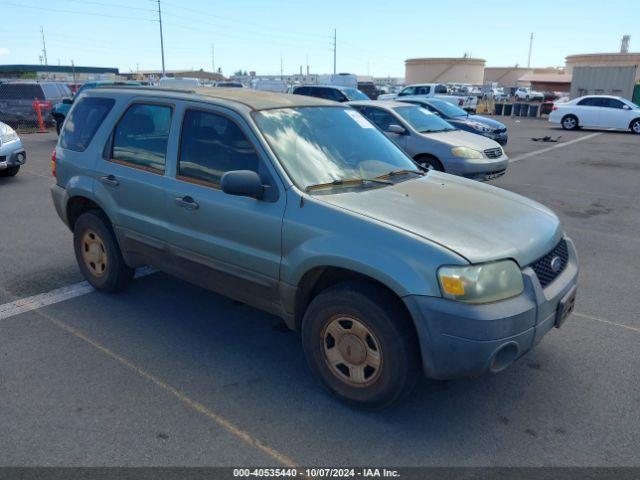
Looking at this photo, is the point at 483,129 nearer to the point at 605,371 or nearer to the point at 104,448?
→ the point at 605,371

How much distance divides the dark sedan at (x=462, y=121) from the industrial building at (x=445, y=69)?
81.7 m

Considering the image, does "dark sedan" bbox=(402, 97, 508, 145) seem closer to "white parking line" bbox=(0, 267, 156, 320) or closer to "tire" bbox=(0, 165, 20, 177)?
"tire" bbox=(0, 165, 20, 177)

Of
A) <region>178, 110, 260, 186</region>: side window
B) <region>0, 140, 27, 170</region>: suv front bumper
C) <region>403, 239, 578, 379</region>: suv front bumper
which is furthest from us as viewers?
<region>0, 140, 27, 170</region>: suv front bumper

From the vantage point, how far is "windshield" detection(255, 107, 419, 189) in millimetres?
3521

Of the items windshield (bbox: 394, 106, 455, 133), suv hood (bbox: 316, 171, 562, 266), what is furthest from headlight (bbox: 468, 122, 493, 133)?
suv hood (bbox: 316, 171, 562, 266)

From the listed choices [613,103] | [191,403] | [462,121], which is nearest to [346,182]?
[191,403]

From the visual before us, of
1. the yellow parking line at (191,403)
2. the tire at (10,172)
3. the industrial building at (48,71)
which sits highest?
the industrial building at (48,71)

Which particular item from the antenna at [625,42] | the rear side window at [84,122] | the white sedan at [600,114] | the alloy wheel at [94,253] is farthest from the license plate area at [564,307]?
the antenna at [625,42]

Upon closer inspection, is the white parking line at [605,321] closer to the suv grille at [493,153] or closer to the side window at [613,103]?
the suv grille at [493,153]

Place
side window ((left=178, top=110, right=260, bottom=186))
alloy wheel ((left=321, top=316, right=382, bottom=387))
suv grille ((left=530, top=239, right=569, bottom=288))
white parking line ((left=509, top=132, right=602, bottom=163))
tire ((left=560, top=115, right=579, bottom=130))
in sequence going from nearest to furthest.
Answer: alloy wheel ((left=321, top=316, right=382, bottom=387)) → suv grille ((left=530, top=239, right=569, bottom=288)) → side window ((left=178, top=110, right=260, bottom=186)) → white parking line ((left=509, top=132, right=602, bottom=163)) → tire ((left=560, top=115, right=579, bottom=130))

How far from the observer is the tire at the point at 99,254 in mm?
4672

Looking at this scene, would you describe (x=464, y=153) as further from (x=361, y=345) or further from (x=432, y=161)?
(x=361, y=345)

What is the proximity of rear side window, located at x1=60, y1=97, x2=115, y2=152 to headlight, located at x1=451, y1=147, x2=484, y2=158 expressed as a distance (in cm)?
653

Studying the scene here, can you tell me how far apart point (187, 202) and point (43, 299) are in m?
2.01
